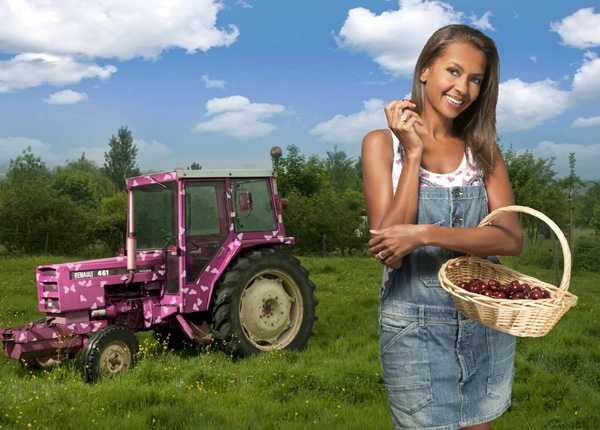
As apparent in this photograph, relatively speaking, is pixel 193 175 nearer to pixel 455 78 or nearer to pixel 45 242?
pixel 455 78

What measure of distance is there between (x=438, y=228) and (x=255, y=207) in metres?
5.55

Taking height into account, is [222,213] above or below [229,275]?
above

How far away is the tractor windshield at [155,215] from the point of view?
6852mm

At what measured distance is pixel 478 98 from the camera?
2107mm

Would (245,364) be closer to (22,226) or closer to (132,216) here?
(132,216)

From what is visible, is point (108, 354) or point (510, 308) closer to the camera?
point (510, 308)

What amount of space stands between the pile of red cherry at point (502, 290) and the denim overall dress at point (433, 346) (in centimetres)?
9

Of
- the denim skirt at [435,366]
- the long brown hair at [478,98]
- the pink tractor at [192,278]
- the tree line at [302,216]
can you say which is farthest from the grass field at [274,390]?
the tree line at [302,216]

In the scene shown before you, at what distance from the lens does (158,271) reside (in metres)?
7.03

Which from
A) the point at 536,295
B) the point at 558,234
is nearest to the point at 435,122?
the point at 558,234

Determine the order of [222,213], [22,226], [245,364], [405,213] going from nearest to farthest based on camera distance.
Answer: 1. [405,213]
2. [245,364]
3. [222,213]
4. [22,226]

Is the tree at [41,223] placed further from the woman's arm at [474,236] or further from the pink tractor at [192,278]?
the woman's arm at [474,236]

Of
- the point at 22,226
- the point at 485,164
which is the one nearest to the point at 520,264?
the point at 485,164

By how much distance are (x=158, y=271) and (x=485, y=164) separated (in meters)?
5.54
